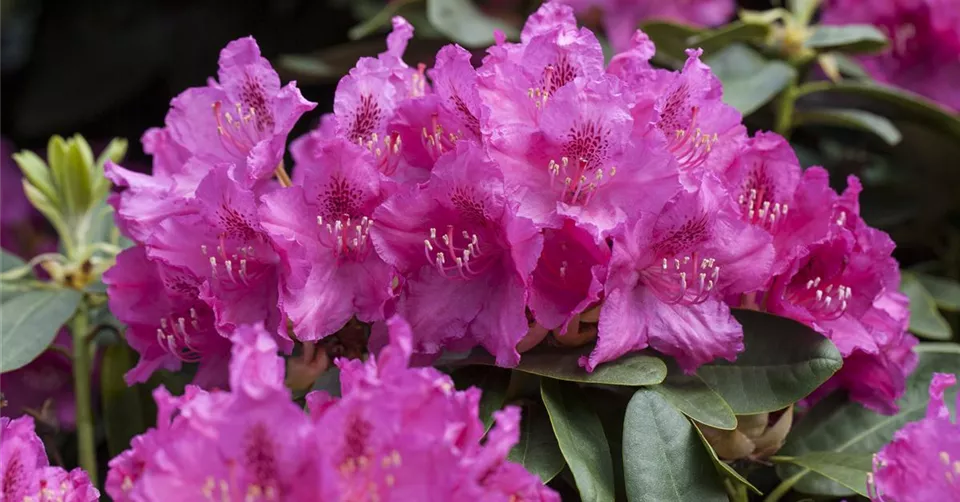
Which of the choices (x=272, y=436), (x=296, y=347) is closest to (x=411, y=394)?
(x=272, y=436)

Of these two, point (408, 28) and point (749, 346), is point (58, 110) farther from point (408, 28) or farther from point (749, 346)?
point (749, 346)

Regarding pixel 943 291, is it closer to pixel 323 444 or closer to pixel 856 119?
pixel 856 119

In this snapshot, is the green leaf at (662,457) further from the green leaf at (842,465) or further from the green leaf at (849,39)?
the green leaf at (849,39)

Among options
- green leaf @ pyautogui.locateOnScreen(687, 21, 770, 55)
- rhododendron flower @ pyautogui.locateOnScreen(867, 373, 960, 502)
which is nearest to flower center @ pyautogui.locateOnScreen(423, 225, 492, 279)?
rhododendron flower @ pyautogui.locateOnScreen(867, 373, 960, 502)

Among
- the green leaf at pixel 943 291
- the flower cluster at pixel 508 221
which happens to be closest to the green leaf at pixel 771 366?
the flower cluster at pixel 508 221

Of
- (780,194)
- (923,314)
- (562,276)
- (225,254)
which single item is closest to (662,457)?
(562,276)

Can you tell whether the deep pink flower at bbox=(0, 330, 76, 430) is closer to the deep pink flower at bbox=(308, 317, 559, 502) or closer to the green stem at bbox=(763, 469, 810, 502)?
the deep pink flower at bbox=(308, 317, 559, 502)
